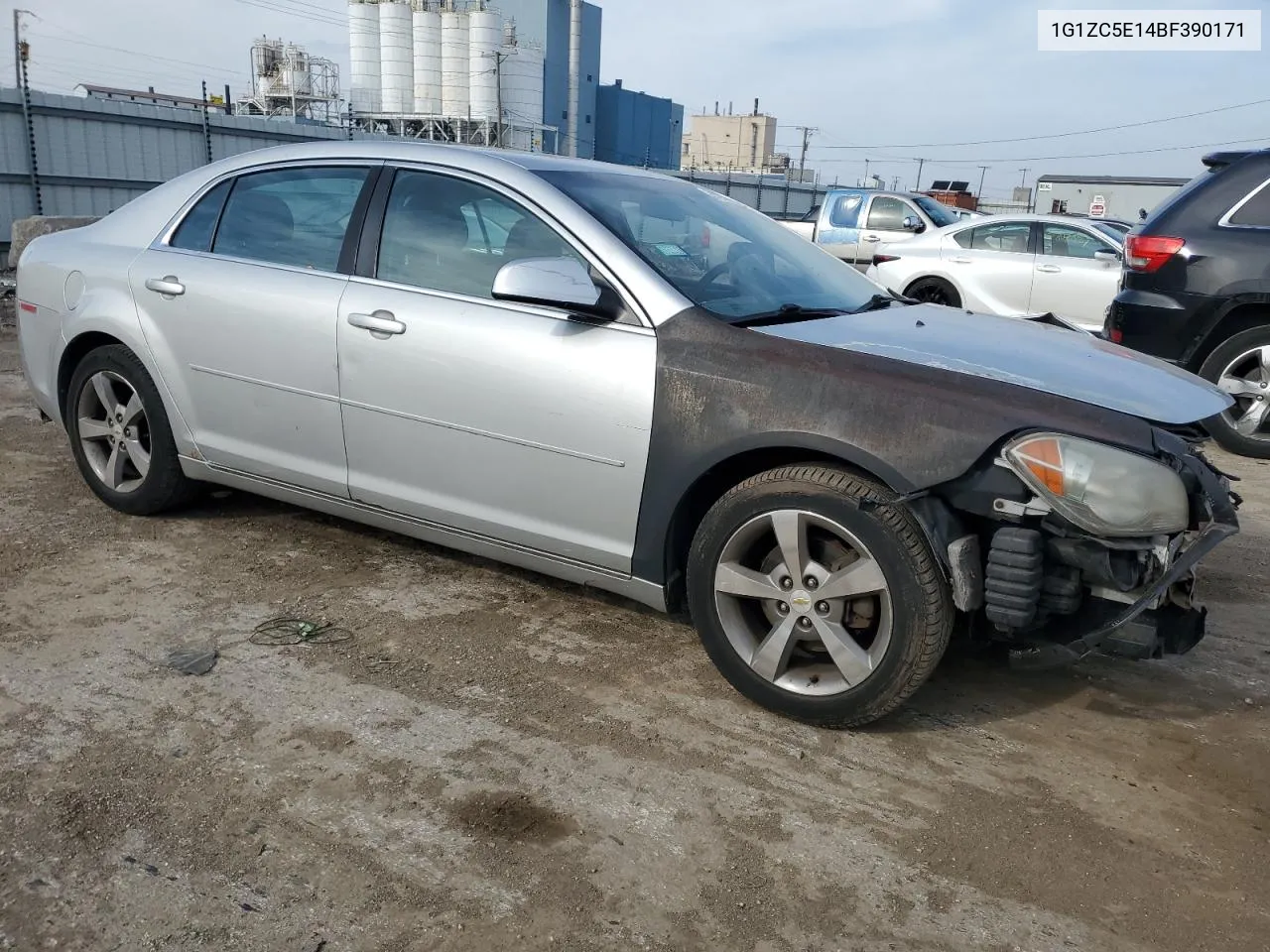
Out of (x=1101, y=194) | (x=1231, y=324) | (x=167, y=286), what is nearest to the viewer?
(x=167, y=286)

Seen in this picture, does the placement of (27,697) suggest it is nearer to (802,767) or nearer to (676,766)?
(676,766)

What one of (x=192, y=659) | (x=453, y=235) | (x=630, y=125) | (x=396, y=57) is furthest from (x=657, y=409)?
(x=630, y=125)

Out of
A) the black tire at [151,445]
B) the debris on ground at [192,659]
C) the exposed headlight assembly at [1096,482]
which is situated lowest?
the debris on ground at [192,659]

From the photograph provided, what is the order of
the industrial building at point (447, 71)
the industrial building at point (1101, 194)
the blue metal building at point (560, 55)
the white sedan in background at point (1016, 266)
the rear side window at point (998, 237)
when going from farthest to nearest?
the blue metal building at point (560, 55)
the industrial building at point (447, 71)
the industrial building at point (1101, 194)
the rear side window at point (998, 237)
the white sedan in background at point (1016, 266)

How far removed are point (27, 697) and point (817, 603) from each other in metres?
2.37

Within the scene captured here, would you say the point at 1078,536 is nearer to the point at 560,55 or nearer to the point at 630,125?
the point at 560,55

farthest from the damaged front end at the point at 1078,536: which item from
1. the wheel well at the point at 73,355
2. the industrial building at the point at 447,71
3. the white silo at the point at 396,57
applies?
the white silo at the point at 396,57

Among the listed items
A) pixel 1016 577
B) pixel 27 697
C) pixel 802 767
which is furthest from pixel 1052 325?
pixel 27 697

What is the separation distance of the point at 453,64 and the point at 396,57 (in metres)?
2.60

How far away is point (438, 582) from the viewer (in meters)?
4.09

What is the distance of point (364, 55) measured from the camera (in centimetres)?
4381

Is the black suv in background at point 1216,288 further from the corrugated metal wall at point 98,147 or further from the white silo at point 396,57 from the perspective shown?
the white silo at point 396,57

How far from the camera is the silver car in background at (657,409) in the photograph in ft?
9.14

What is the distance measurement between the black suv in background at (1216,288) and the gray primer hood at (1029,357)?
10.7ft
